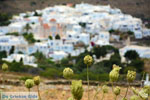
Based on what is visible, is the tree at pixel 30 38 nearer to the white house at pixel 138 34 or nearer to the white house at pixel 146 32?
the white house at pixel 138 34

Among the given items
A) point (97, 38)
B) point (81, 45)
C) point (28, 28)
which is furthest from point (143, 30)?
point (28, 28)

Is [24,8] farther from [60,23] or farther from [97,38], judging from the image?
[97,38]

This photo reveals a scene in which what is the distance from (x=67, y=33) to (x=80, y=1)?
43.3 feet

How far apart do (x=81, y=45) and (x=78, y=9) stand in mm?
10139

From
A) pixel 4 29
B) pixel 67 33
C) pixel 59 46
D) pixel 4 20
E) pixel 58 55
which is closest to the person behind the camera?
pixel 58 55

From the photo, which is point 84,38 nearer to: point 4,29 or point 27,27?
point 27,27

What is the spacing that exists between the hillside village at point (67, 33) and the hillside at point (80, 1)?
956 millimetres

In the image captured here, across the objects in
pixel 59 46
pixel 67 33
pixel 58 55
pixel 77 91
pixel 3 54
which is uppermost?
pixel 67 33

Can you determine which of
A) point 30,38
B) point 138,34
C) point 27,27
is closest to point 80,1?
point 138,34

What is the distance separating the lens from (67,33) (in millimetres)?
21750

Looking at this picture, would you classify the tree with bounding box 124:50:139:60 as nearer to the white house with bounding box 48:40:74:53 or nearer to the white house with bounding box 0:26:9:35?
the white house with bounding box 48:40:74:53

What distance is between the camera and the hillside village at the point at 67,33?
18656 mm

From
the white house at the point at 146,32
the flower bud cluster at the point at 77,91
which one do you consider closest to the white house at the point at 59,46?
the white house at the point at 146,32

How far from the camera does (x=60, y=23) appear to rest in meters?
23.5
